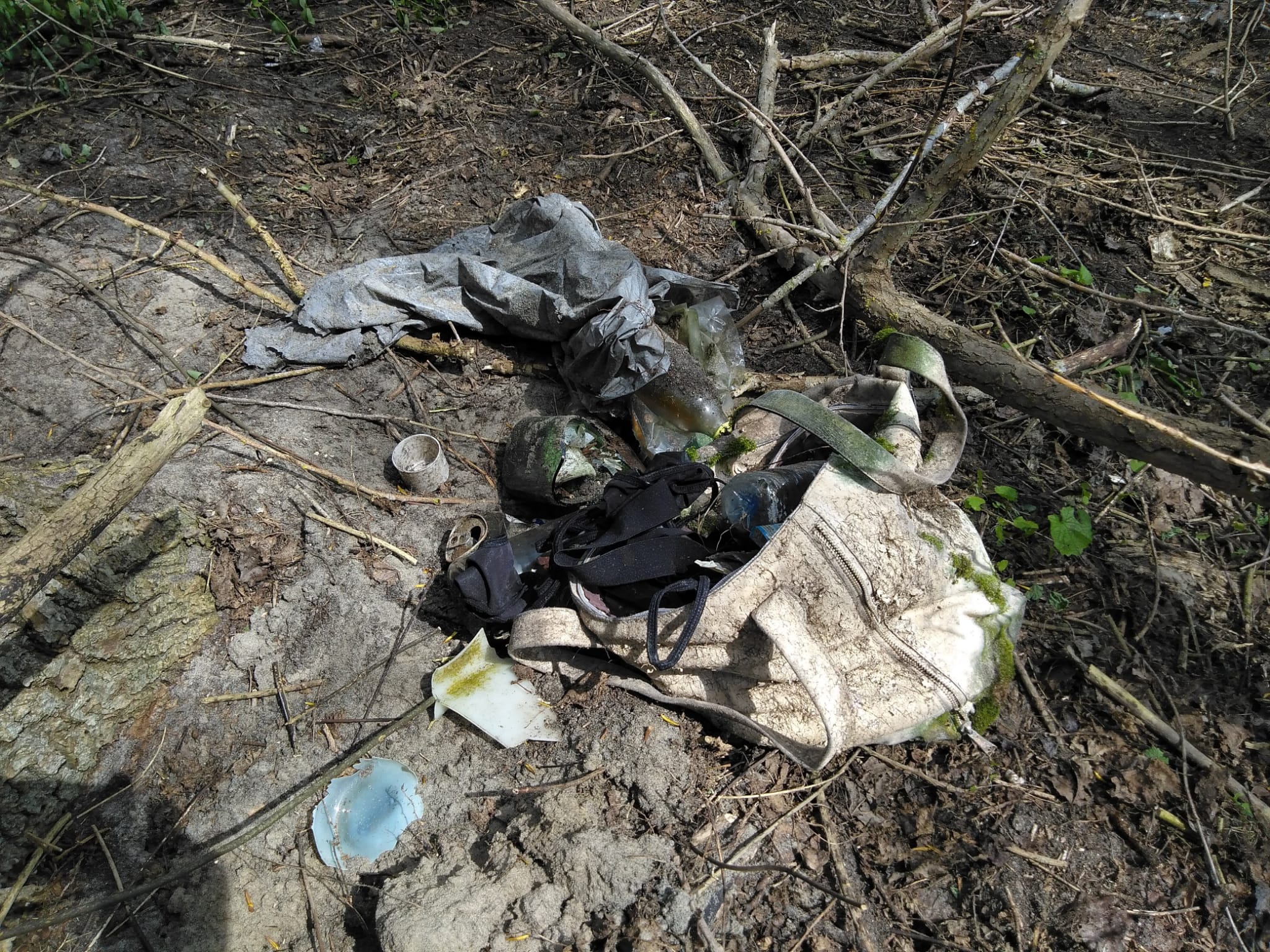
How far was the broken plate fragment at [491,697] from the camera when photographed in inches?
80.7

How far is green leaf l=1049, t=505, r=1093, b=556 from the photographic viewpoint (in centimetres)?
242

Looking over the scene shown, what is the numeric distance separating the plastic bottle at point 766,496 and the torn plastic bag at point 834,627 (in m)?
0.21

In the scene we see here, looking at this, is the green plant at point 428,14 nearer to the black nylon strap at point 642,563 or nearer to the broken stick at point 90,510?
the broken stick at point 90,510

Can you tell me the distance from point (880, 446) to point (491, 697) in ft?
4.42

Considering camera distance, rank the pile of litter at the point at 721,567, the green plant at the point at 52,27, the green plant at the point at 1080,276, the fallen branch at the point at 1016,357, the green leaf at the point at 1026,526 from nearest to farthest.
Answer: the pile of litter at the point at 721,567 → the fallen branch at the point at 1016,357 → the green leaf at the point at 1026,526 → the green plant at the point at 1080,276 → the green plant at the point at 52,27

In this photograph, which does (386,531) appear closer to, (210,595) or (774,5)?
(210,595)

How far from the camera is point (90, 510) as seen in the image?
1.75 metres

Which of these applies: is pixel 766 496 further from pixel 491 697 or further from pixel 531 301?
pixel 531 301

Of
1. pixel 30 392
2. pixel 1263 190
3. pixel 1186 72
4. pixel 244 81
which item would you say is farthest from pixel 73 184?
pixel 1186 72

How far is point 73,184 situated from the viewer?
3.58 meters

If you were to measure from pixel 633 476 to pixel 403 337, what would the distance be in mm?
1421

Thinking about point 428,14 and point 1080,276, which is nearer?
point 1080,276

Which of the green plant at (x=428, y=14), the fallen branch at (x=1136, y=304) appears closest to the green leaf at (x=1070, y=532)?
the fallen branch at (x=1136, y=304)

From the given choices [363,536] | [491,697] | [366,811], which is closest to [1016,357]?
[491,697]
